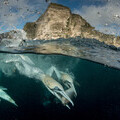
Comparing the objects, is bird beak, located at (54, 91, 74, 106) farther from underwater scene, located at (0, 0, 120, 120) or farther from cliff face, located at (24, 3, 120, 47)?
cliff face, located at (24, 3, 120, 47)

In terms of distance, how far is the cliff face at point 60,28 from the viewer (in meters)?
8.94

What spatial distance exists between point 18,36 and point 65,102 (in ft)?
21.8

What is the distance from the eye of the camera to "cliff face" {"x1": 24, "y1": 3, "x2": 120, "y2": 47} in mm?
8937

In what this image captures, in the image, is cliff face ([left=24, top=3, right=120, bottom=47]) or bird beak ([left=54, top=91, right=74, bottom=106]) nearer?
cliff face ([left=24, top=3, right=120, bottom=47])

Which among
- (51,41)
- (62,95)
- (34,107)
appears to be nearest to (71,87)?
(62,95)

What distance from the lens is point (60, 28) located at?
9.52 meters

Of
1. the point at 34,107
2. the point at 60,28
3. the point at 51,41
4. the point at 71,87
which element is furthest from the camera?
the point at 34,107

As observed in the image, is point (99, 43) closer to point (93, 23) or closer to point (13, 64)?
point (93, 23)

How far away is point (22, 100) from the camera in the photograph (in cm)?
2130

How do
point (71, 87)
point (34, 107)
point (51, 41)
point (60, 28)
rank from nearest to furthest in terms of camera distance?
point (60, 28) < point (51, 41) < point (71, 87) < point (34, 107)

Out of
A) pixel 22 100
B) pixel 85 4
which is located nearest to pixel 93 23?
pixel 85 4

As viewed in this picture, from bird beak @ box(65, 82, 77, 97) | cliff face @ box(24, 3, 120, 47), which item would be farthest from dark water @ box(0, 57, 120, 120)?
cliff face @ box(24, 3, 120, 47)

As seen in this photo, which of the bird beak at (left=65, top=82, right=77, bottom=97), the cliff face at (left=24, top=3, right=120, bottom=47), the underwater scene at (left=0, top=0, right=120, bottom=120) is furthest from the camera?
the bird beak at (left=65, top=82, right=77, bottom=97)

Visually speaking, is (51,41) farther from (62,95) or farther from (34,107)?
(34,107)
